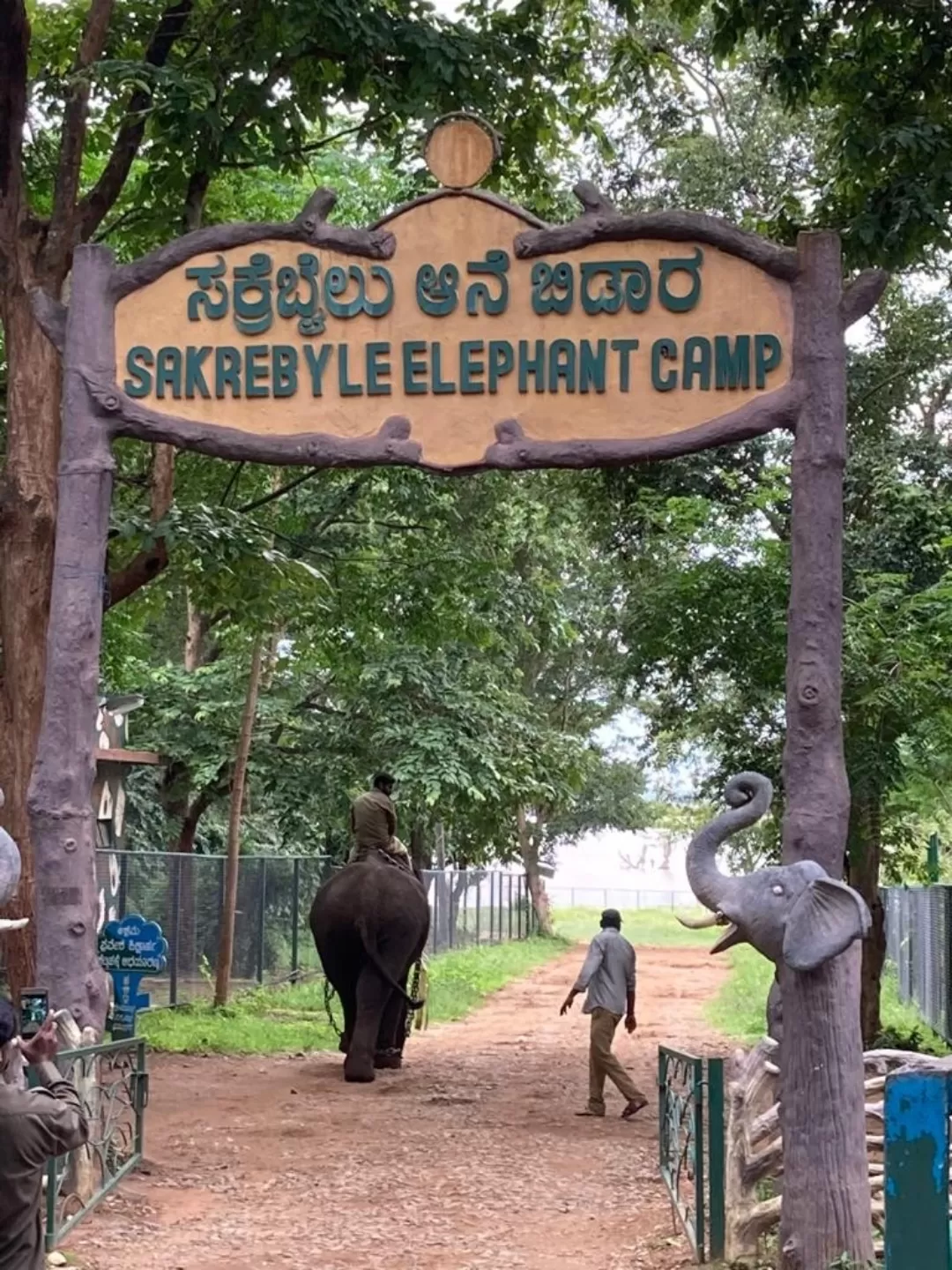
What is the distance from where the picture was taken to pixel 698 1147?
25.2 ft

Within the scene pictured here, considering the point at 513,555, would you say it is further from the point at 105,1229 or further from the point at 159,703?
the point at 105,1229

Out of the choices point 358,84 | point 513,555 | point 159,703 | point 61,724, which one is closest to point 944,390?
point 513,555

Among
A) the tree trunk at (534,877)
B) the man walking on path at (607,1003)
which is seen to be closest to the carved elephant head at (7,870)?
the man walking on path at (607,1003)

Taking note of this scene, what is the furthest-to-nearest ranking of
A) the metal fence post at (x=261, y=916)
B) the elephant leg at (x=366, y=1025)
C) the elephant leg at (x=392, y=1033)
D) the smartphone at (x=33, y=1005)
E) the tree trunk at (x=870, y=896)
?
the metal fence post at (x=261, y=916) < the elephant leg at (x=392, y=1033) < the tree trunk at (x=870, y=896) < the elephant leg at (x=366, y=1025) < the smartphone at (x=33, y=1005)

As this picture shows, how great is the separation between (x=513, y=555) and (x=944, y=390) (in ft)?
21.6

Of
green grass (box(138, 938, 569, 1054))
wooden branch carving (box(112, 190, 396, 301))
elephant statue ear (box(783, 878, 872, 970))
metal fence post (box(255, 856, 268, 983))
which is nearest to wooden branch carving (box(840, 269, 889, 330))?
wooden branch carving (box(112, 190, 396, 301))

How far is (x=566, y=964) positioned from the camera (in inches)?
1431

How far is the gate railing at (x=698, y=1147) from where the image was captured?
24.7ft

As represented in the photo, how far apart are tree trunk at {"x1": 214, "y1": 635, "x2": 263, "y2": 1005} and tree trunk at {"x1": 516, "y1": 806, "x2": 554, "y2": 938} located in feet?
56.5

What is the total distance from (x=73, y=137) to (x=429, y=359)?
610 centimetres

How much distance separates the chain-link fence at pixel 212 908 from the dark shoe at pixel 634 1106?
25.7ft

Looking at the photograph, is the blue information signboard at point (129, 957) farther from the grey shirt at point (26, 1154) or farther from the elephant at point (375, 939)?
the grey shirt at point (26, 1154)

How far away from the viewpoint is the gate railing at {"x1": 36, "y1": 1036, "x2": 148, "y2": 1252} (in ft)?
26.2

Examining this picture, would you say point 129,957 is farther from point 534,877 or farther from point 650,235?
point 534,877
